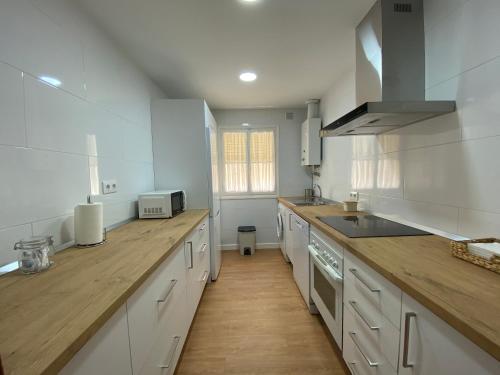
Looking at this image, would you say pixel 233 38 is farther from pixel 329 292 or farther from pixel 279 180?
pixel 279 180

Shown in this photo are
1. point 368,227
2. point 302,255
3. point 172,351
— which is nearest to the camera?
point 172,351

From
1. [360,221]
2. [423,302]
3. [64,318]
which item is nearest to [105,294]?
[64,318]

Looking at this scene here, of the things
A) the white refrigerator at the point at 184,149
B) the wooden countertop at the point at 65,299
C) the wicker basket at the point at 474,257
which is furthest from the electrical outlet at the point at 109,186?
the wicker basket at the point at 474,257

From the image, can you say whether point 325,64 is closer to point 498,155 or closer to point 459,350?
point 498,155

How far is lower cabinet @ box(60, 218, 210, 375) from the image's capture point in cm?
63

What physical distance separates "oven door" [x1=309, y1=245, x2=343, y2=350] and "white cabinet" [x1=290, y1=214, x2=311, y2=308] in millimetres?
141

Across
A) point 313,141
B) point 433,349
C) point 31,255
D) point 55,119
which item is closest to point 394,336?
point 433,349

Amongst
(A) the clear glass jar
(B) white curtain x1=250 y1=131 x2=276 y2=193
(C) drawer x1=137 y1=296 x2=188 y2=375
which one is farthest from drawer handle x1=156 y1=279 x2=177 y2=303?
(B) white curtain x1=250 y1=131 x2=276 y2=193

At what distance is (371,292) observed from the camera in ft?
3.32

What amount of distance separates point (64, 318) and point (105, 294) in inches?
5.0

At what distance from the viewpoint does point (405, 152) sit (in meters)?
1.53

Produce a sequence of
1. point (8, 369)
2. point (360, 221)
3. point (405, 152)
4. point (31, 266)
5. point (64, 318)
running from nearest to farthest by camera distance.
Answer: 1. point (8, 369)
2. point (64, 318)
3. point (31, 266)
4. point (405, 152)
5. point (360, 221)

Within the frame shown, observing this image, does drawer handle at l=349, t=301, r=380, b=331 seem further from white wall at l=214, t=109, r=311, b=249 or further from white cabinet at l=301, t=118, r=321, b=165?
white wall at l=214, t=109, r=311, b=249

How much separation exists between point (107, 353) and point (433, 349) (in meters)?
0.98
